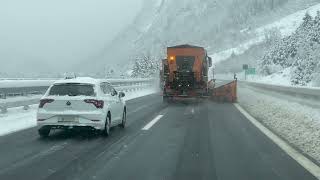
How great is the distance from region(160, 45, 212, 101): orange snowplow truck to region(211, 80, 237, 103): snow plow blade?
92 centimetres

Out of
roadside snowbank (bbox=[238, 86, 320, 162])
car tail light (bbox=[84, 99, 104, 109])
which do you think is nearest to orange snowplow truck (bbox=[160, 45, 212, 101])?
roadside snowbank (bbox=[238, 86, 320, 162])

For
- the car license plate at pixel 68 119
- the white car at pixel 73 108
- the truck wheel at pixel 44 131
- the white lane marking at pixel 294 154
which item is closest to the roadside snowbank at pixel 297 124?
the white lane marking at pixel 294 154

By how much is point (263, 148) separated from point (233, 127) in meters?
4.14

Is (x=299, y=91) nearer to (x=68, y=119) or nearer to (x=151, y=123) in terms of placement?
(x=151, y=123)

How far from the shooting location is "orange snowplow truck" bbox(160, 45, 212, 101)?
2839cm

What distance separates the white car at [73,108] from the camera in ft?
41.2

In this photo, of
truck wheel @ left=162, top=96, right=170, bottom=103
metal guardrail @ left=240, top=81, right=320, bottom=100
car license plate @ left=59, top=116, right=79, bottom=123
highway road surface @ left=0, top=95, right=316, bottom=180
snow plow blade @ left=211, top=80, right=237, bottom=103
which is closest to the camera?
highway road surface @ left=0, top=95, right=316, bottom=180

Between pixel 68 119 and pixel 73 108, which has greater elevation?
pixel 73 108

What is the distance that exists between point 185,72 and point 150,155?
1909 centimetres

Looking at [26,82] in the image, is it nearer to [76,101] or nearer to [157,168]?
[76,101]

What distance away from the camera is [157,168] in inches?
340

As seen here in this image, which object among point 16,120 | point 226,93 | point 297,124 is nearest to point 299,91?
point 226,93

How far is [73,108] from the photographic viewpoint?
12633 millimetres

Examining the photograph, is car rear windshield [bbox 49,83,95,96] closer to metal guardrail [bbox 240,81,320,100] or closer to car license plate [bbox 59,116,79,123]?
car license plate [bbox 59,116,79,123]
